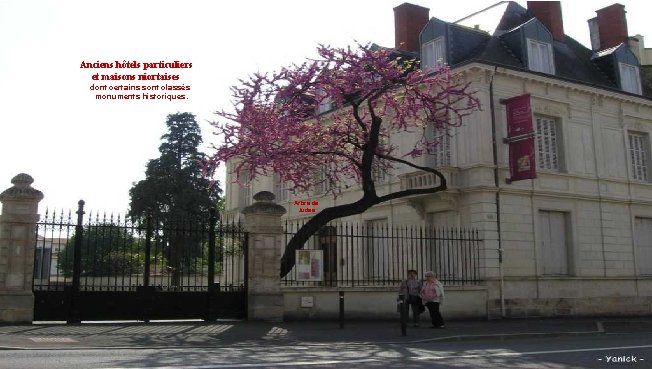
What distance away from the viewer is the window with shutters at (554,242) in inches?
865

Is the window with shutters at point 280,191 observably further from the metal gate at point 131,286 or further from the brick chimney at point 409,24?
the metal gate at point 131,286

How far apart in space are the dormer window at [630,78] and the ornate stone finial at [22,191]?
70.3ft

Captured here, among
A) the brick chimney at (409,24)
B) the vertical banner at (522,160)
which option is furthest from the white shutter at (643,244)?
the brick chimney at (409,24)

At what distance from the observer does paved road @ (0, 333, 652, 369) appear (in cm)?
861

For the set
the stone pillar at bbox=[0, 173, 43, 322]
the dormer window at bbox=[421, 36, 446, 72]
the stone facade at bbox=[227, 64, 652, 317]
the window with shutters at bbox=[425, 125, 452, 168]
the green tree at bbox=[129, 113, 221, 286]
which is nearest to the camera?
the stone pillar at bbox=[0, 173, 43, 322]

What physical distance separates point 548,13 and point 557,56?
2296 millimetres

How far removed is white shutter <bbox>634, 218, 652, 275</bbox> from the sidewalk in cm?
804

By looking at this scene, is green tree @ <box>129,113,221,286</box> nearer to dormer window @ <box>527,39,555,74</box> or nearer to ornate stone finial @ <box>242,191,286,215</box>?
dormer window @ <box>527,39,555,74</box>

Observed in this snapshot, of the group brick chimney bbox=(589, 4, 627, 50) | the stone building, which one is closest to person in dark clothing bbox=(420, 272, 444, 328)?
the stone building

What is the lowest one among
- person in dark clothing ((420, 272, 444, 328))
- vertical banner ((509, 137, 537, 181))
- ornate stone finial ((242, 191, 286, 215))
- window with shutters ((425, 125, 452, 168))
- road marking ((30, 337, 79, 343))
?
road marking ((30, 337, 79, 343))

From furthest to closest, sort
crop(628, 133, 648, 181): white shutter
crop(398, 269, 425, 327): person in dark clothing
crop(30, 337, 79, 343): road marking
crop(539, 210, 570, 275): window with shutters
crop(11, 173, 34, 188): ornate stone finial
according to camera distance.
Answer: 1. crop(628, 133, 648, 181): white shutter
2. crop(539, 210, 570, 275): window with shutters
3. crop(398, 269, 425, 327): person in dark clothing
4. crop(11, 173, 34, 188): ornate stone finial
5. crop(30, 337, 79, 343): road marking

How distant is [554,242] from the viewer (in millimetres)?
22266

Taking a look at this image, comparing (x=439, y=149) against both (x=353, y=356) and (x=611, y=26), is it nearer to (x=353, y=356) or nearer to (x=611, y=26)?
(x=611, y=26)

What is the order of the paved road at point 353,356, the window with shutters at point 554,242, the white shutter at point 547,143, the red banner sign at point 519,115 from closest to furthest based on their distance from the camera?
the paved road at point 353,356
the red banner sign at point 519,115
the window with shutters at point 554,242
the white shutter at point 547,143
